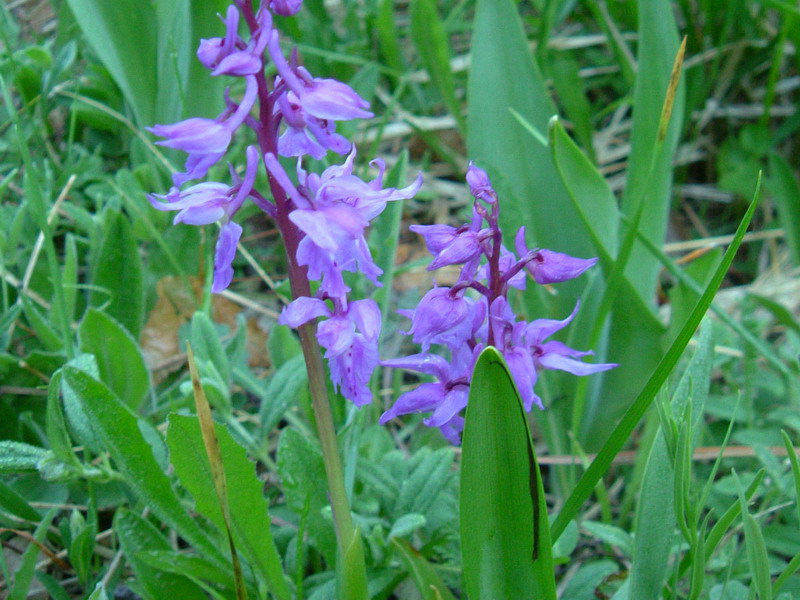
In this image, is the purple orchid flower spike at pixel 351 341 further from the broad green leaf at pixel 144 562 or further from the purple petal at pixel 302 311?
the broad green leaf at pixel 144 562

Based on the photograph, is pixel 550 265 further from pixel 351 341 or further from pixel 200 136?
pixel 200 136

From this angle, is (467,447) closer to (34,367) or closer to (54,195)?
(34,367)

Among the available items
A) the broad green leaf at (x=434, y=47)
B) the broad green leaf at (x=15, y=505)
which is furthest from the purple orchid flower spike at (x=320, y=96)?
the broad green leaf at (x=434, y=47)

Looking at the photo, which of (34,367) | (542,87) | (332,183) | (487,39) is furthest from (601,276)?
(34,367)

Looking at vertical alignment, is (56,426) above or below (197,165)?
below

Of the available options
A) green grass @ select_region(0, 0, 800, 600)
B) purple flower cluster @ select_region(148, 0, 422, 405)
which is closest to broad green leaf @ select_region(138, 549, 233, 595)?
green grass @ select_region(0, 0, 800, 600)

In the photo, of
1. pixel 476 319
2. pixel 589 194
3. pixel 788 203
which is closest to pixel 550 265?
pixel 476 319
